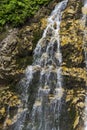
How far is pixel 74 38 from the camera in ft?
35.7

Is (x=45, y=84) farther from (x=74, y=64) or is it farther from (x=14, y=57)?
(x=14, y=57)

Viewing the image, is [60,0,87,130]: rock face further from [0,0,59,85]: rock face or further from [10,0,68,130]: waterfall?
[0,0,59,85]: rock face

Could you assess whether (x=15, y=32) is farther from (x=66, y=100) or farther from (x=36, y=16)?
(x=66, y=100)

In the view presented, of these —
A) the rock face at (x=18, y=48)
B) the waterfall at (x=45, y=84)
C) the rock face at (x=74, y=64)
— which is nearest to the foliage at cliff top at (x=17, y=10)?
the rock face at (x=18, y=48)

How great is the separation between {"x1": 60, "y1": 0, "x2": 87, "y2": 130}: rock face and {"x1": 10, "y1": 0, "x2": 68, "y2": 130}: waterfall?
25cm

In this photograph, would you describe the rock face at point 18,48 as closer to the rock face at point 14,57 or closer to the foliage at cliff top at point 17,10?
the rock face at point 14,57

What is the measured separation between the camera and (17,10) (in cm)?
1323

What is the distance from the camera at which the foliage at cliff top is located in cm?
1274

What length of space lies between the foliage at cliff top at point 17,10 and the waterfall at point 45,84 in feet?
5.70

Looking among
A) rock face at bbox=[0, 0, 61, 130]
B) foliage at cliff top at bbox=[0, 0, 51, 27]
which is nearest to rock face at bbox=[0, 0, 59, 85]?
rock face at bbox=[0, 0, 61, 130]

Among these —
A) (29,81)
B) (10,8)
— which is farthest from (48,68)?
(10,8)

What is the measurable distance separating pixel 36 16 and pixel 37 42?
186 cm

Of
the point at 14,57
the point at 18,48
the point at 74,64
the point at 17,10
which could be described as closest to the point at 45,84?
the point at 74,64

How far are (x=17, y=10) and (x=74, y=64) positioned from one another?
443cm
